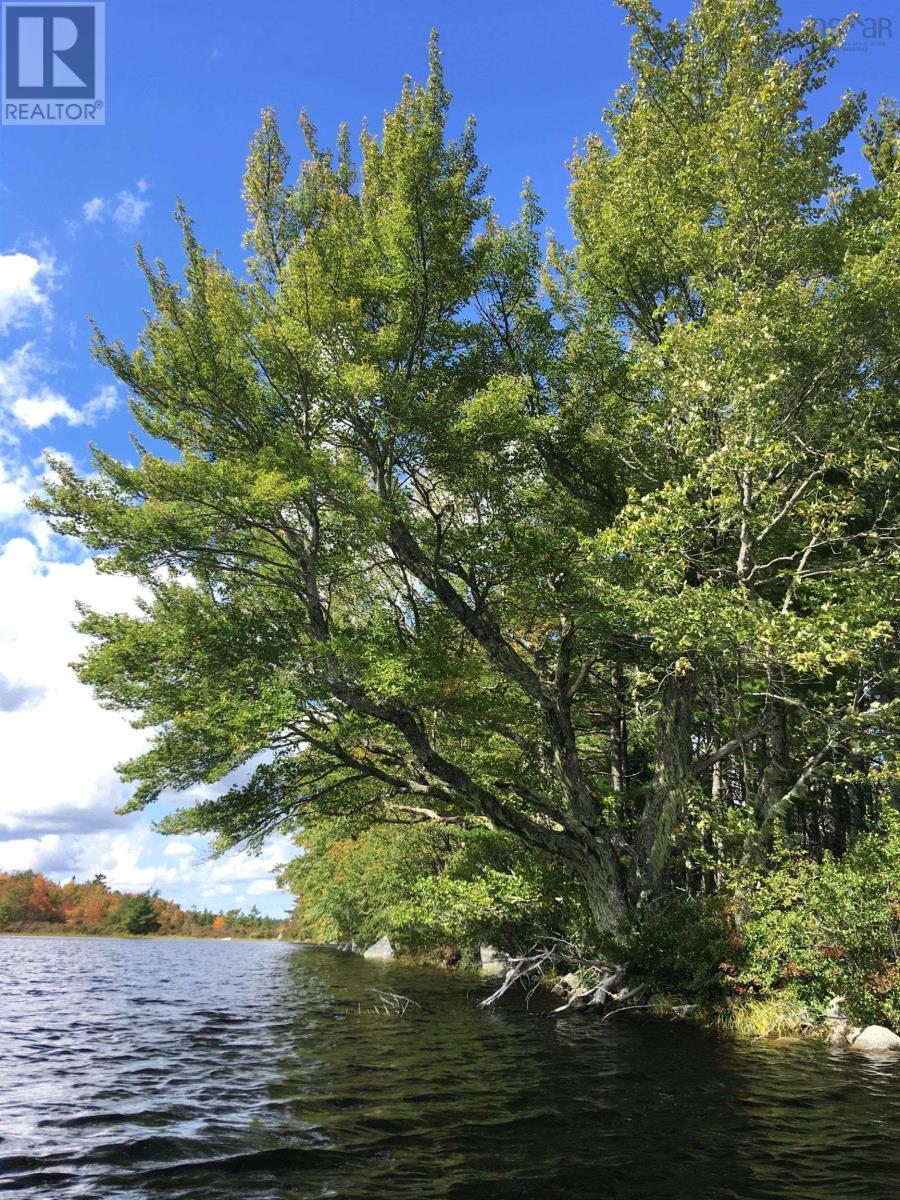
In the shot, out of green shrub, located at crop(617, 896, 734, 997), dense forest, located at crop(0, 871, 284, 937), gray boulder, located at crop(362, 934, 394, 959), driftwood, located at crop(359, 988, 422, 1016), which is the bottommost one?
dense forest, located at crop(0, 871, 284, 937)

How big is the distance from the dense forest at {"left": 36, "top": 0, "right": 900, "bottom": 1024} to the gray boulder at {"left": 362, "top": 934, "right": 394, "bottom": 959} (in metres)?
29.3

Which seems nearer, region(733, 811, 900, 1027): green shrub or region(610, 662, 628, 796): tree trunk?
region(733, 811, 900, 1027): green shrub

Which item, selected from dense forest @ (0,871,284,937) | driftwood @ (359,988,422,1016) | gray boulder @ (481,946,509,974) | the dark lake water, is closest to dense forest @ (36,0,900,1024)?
driftwood @ (359,988,422,1016)

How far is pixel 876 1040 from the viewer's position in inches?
568

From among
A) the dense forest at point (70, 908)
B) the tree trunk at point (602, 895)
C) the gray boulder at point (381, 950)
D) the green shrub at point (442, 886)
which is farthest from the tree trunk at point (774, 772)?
the dense forest at point (70, 908)

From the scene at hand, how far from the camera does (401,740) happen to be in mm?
21750

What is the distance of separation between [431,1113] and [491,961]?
25.5 metres

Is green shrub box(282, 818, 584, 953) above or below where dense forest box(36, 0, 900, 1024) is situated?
below

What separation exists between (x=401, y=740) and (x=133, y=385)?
12.4 m

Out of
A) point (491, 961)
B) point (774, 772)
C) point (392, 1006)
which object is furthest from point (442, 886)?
point (491, 961)

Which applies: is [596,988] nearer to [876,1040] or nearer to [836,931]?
[836,931]

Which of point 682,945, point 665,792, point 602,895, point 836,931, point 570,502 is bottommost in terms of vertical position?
point 682,945

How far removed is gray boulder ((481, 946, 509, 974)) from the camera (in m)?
31.4

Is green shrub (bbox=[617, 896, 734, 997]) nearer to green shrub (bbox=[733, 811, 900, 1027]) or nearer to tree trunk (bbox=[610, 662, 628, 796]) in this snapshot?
green shrub (bbox=[733, 811, 900, 1027])
